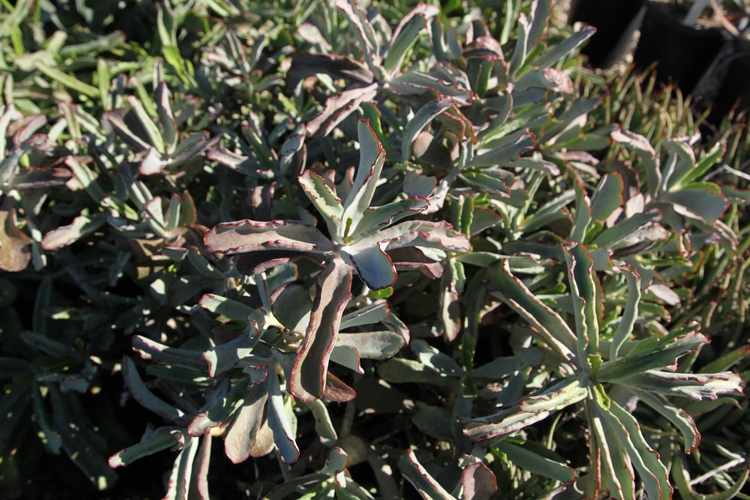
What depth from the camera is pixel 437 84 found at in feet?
3.83

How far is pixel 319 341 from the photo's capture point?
2.89 feet

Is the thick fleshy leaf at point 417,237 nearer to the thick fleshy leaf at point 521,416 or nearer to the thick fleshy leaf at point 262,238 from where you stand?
the thick fleshy leaf at point 262,238

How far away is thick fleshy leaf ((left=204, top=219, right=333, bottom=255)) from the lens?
0.87 m

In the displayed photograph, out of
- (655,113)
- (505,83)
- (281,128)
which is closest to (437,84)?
(505,83)

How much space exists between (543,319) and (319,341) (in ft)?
1.22

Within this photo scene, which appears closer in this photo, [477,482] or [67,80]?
[477,482]

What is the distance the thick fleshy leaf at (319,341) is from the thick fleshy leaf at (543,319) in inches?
12.2

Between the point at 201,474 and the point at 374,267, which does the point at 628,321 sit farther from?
the point at 201,474

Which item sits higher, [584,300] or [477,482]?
[584,300]

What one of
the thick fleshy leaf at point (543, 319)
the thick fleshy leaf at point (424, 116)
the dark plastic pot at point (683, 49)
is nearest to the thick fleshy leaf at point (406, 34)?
the thick fleshy leaf at point (424, 116)

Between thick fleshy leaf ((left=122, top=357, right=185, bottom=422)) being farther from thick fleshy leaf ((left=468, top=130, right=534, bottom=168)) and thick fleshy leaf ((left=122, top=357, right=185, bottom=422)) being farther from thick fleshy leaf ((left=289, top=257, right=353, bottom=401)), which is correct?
thick fleshy leaf ((left=468, top=130, right=534, bottom=168))

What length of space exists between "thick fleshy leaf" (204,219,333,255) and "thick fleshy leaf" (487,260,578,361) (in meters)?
0.31

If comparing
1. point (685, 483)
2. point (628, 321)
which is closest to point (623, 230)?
point (628, 321)

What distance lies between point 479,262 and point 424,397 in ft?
1.01
